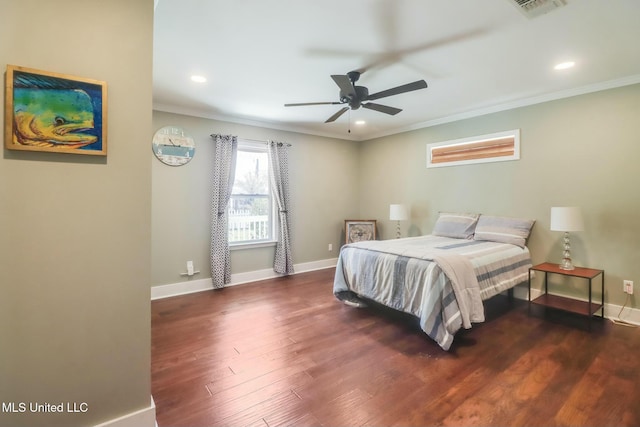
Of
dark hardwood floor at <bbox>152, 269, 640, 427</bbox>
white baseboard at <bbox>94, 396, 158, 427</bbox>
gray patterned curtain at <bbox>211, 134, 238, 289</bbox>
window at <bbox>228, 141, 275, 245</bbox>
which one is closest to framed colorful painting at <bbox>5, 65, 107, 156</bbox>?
white baseboard at <bbox>94, 396, 158, 427</bbox>

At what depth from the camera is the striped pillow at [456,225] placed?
3.91m

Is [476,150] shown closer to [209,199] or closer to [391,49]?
[391,49]

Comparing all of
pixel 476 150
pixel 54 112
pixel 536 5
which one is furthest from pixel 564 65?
pixel 54 112

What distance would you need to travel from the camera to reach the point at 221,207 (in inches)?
163

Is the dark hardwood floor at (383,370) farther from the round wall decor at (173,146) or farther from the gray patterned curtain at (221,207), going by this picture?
the round wall decor at (173,146)

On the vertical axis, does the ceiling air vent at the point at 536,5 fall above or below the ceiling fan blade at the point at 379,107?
above

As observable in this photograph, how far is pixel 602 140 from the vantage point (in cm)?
308

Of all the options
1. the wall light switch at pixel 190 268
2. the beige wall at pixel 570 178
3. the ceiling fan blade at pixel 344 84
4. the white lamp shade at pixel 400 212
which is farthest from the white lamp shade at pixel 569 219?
the wall light switch at pixel 190 268

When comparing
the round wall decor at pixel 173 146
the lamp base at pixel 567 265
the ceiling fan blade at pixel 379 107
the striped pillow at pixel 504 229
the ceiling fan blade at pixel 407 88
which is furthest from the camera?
the round wall decor at pixel 173 146

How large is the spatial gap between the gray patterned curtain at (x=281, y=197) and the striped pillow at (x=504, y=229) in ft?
9.11

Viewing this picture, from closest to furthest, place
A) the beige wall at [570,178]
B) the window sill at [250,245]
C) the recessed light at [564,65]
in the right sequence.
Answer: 1. the recessed light at [564,65]
2. the beige wall at [570,178]
3. the window sill at [250,245]

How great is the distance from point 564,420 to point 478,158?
324 centimetres

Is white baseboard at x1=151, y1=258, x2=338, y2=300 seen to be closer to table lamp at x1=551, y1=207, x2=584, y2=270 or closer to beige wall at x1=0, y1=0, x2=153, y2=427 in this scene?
beige wall at x1=0, y1=0, x2=153, y2=427

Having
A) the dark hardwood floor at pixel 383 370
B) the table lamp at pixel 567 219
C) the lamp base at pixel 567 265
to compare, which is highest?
the table lamp at pixel 567 219
